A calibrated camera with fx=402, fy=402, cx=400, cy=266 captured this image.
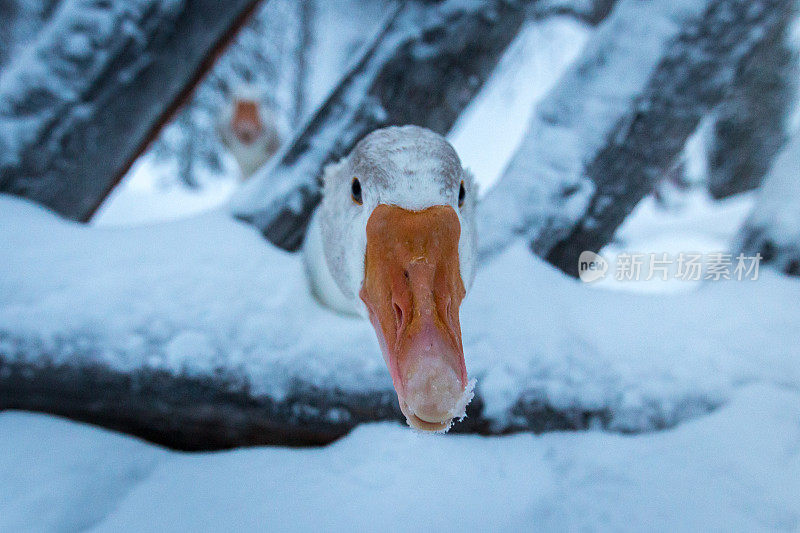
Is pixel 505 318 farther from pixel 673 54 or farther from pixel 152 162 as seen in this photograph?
pixel 152 162

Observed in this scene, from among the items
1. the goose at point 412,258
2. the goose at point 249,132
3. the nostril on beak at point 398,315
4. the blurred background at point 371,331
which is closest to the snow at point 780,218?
the blurred background at point 371,331

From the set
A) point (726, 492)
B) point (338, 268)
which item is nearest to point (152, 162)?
point (338, 268)

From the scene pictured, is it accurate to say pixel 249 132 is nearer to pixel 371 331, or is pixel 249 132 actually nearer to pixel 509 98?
pixel 509 98

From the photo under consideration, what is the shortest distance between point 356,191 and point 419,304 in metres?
0.27

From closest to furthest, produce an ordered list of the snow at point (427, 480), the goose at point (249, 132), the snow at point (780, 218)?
the snow at point (427, 480) → the snow at point (780, 218) → the goose at point (249, 132)

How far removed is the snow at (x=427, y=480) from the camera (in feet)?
2.09

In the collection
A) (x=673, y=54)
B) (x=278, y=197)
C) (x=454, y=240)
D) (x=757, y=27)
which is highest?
(x=757, y=27)

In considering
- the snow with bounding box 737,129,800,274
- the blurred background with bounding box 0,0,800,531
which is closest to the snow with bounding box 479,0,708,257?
the blurred background with bounding box 0,0,800,531

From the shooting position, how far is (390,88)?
128 centimetres

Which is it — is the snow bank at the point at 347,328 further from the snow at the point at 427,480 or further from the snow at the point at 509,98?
the snow at the point at 509,98

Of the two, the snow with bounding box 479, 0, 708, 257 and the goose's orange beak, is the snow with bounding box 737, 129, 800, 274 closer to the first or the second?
the snow with bounding box 479, 0, 708, 257

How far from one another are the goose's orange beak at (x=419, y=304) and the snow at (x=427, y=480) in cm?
28

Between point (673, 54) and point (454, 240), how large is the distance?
115cm

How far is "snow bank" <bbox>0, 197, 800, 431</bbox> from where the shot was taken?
802mm
